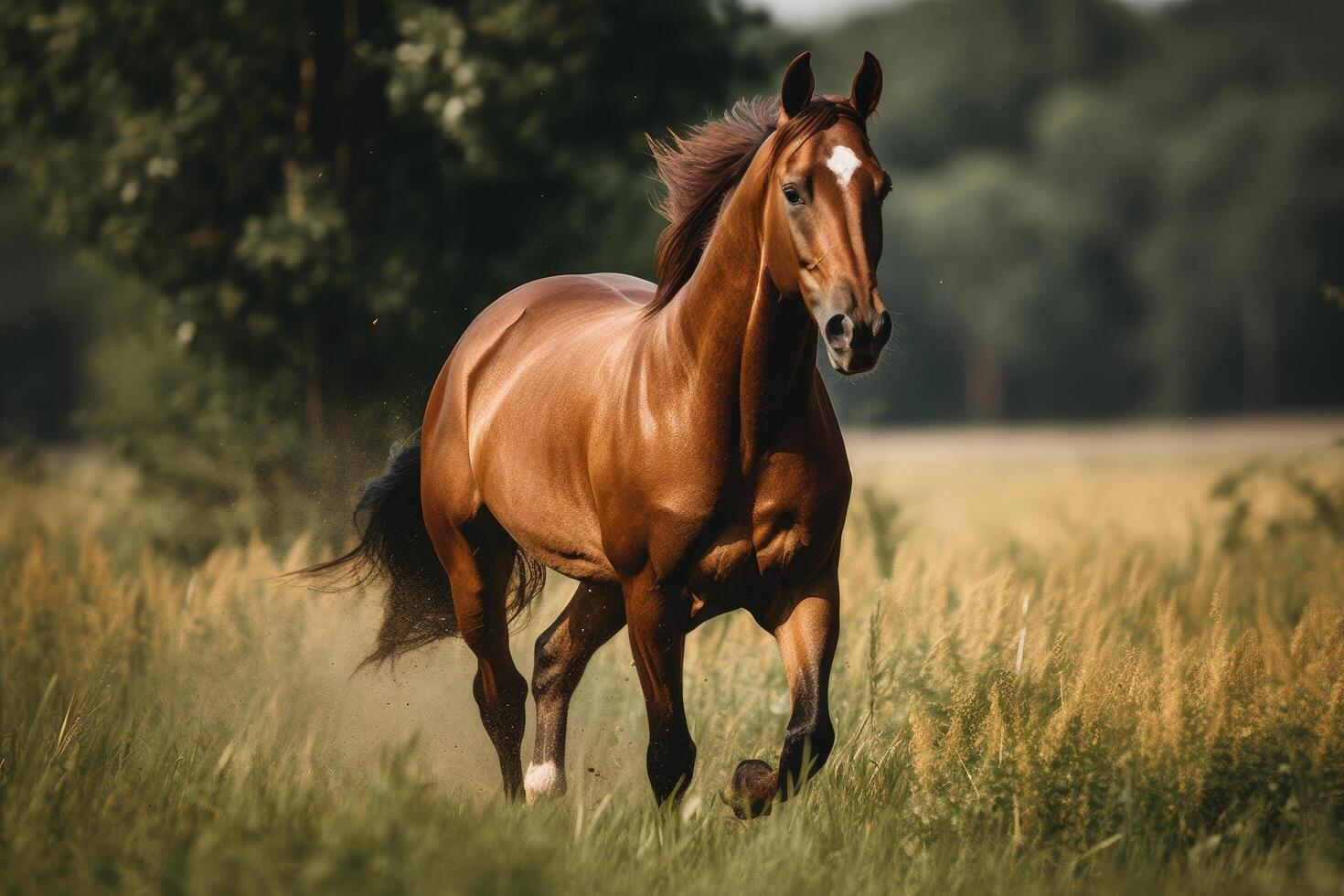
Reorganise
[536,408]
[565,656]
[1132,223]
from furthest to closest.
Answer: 1. [1132,223]
2. [565,656]
3. [536,408]

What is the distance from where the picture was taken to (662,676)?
15.1 ft

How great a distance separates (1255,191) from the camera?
47812 millimetres

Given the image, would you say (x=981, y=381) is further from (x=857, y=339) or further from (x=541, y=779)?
(x=857, y=339)

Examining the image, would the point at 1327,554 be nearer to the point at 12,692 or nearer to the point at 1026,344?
the point at 12,692

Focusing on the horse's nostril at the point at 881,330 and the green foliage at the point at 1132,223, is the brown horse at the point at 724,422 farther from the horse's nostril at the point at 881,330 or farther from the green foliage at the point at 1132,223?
the green foliage at the point at 1132,223

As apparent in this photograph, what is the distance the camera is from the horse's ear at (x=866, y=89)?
13.9 feet

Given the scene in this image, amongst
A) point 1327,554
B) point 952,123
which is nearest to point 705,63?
point 1327,554

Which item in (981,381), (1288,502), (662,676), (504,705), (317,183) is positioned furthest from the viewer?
(981,381)

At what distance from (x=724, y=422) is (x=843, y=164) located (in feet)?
2.86

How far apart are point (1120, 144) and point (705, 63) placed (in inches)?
1798

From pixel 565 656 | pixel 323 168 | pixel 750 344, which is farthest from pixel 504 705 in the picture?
pixel 323 168

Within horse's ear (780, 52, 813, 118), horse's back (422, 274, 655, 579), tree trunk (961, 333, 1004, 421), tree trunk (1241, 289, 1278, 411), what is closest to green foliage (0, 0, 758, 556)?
horse's back (422, 274, 655, 579)

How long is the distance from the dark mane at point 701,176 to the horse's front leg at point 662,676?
39.8 inches

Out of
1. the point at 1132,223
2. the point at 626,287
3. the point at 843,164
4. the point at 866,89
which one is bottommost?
the point at 626,287
